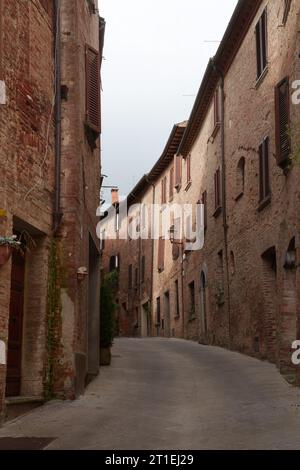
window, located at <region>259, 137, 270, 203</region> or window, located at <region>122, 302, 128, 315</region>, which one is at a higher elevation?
window, located at <region>259, 137, 270, 203</region>

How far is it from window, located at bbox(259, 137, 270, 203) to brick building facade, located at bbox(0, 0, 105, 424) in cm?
517

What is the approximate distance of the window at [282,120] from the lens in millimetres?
14539

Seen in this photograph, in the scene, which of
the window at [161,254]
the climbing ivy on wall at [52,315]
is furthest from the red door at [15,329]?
the window at [161,254]

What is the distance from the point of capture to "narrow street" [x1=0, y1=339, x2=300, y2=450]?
8320 mm

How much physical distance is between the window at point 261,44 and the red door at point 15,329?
351 inches

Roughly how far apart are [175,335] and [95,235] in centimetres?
1456

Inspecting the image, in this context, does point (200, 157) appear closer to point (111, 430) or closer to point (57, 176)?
point (57, 176)

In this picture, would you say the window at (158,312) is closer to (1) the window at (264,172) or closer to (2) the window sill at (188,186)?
(2) the window sill at (188,186)

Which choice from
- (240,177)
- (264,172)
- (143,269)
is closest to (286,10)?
(264,172)

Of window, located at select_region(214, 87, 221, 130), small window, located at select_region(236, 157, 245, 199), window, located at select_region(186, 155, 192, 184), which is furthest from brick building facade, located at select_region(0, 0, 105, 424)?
window, located at select_region(186, 155, 192, 184)

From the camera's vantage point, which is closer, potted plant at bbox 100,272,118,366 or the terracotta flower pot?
the terracotta flower pot

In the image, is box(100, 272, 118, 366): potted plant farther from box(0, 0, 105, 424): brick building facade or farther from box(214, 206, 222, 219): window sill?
box(214, 206, 222, 219): window sill

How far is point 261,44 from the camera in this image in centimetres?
1734

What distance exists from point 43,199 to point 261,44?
864 centimetres
